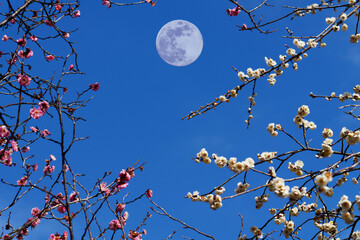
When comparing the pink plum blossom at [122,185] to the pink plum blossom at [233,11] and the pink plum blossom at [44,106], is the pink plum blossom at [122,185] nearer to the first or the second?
the pink plum blossom at [44,106]

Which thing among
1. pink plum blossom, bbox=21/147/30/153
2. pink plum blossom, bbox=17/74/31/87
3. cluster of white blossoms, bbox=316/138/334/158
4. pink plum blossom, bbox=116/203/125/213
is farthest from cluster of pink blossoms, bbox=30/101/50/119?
cluster of white blossoms, bbox=316/138/334/158

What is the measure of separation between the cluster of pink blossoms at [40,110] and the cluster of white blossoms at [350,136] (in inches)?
127

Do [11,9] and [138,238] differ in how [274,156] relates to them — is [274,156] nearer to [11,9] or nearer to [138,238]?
[138,238]

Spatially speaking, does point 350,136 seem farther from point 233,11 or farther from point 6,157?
point 6,157

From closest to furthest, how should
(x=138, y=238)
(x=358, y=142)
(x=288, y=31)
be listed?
(x=358, y=142) → (x=138, y=238) → (x=288, y=31)

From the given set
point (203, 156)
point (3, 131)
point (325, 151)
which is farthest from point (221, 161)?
point (3, 131)

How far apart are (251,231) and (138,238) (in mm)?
1329

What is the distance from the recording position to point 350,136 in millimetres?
2902

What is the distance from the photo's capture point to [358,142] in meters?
2.91

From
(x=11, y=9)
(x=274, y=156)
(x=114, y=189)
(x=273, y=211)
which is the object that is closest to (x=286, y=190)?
(x=274, y=156)

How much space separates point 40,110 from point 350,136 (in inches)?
135

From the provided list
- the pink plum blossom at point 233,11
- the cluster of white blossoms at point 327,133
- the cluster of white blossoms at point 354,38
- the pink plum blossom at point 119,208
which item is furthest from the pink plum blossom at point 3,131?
the cluster of white blossoms at point 354,38

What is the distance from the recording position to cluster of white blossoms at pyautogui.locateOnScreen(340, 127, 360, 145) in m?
2.88

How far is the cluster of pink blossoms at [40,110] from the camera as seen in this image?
401 cm
